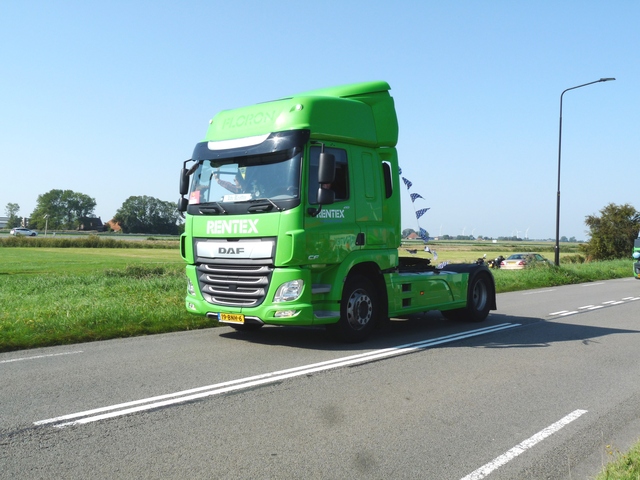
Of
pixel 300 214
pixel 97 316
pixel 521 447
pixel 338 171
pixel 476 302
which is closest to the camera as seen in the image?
pixel 521 447

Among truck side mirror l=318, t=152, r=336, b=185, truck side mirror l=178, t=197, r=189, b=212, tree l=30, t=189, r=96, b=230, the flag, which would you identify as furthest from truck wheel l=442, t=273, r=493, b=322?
tree l=30, t=189, r=96, b=230

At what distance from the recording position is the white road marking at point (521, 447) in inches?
169

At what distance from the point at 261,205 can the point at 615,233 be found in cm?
5246

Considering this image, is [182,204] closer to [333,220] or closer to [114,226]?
[333,220]

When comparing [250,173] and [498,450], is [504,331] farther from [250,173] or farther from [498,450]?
[498,450]

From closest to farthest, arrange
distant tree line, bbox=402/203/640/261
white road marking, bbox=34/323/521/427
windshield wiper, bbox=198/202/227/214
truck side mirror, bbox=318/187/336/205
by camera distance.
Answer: white road marking, bbox=34/323/521/427 → truck side mirror, bbox=318/187/336/205 → windshield wiper, bbox=198/202/227/214 → distant tree line, bbox=402/203/640/261

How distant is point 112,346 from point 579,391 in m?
6.04

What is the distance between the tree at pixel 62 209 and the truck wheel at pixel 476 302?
444 feet

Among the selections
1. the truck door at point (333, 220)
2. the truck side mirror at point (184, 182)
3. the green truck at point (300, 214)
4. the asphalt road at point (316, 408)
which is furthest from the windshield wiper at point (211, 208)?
the asphalt road at point (316, 408)

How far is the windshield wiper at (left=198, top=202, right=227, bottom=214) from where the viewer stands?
29.6 ft

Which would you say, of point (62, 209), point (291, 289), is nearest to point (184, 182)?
point (291, 289)

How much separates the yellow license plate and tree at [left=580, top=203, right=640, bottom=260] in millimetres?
50985

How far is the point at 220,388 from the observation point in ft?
21.1

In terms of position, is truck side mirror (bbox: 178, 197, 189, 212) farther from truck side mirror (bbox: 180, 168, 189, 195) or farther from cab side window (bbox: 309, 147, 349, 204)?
cab side window (bbox: 309, 147, 349, 204)
